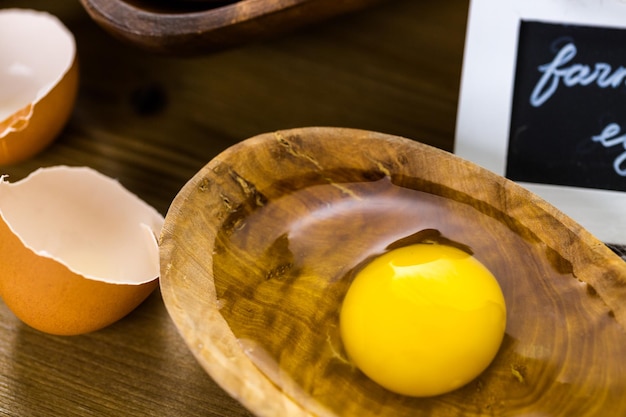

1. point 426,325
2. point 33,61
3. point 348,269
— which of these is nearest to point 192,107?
point 33,61

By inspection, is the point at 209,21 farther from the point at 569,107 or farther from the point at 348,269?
the point at 569,107

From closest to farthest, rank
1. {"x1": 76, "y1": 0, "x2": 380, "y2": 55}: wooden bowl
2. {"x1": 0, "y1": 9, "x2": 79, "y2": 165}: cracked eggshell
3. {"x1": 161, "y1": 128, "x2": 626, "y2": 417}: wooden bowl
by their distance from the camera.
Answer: {"x1": 161, "y1": 128, "x2": 626, "y2": 417}: wooden bowl < {"x1": 76, "y1": 0, "x2": 380, "y2": 55}: wooden bowl < {"x1": 0, "y1": 9, "x2": 79, "y2": 165}: cracked eggshell

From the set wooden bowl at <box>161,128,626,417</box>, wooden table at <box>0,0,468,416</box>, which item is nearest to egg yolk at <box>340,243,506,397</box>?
wooden bowl at <box>161,128,626,417</box>

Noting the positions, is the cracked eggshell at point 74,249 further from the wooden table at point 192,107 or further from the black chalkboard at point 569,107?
the black chalkboard at point 569,107

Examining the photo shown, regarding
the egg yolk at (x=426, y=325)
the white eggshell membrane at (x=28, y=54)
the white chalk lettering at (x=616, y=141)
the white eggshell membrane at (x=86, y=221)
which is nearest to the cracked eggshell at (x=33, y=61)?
the white eggshell membrane at (x=28, y=54)

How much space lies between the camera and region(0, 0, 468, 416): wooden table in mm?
645

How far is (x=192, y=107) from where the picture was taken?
0.85m

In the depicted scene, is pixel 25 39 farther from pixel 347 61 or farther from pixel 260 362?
pixel 260 362

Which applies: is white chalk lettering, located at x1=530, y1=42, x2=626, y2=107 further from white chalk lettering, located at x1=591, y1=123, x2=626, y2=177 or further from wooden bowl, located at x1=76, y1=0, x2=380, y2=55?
wooden bowl, located at x1=76, y1=0, x2=380, y2=55

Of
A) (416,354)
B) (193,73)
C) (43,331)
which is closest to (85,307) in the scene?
(43,331)

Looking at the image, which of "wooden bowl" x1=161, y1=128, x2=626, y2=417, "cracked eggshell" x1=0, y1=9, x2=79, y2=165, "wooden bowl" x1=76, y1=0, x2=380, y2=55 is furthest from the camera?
"cracked eggshell" x1=0, y1=9, x2=79, y2=165

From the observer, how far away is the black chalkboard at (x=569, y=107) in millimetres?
666

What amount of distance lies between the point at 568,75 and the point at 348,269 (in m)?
0.31

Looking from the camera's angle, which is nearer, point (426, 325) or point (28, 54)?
point (426, 325)
